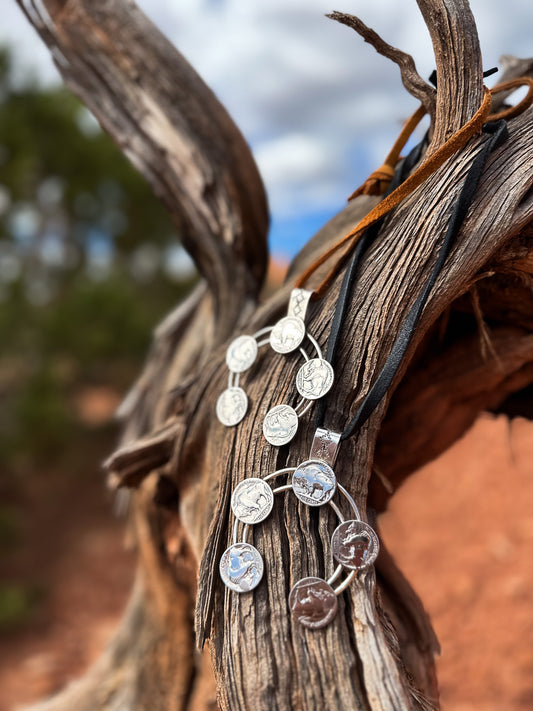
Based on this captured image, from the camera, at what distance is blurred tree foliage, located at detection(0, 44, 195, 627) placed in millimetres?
4746

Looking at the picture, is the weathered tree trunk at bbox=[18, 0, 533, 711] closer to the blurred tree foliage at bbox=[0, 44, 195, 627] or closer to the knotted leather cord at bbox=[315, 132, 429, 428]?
the knotted leather cord at bbox=[315, 132, 429, 428]

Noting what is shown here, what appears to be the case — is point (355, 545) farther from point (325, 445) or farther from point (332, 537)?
point (325, 445)

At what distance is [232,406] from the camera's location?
1.25 m

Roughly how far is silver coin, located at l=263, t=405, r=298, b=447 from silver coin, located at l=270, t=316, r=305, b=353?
0.43 feet

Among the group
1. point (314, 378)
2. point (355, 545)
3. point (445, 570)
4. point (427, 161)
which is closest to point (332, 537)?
point (355, 545)

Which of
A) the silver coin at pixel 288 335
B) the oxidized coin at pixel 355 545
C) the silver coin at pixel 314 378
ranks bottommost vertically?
the oxidized coin at pixel 355 545

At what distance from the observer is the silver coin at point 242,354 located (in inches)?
50.9

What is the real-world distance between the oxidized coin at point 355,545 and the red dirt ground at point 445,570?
71 cm

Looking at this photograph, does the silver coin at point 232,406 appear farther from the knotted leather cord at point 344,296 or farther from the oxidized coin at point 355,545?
the oxidized coin at point 355,545

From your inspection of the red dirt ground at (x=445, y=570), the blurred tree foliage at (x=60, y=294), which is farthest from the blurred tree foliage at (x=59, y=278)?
the red dirt ground at (x=445, y=570)

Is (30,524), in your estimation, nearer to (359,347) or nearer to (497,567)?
(497,567)

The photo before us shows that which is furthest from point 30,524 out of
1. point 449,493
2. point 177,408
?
point 177,408

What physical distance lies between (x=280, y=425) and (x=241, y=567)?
0.81 ft

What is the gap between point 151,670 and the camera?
1.77m
